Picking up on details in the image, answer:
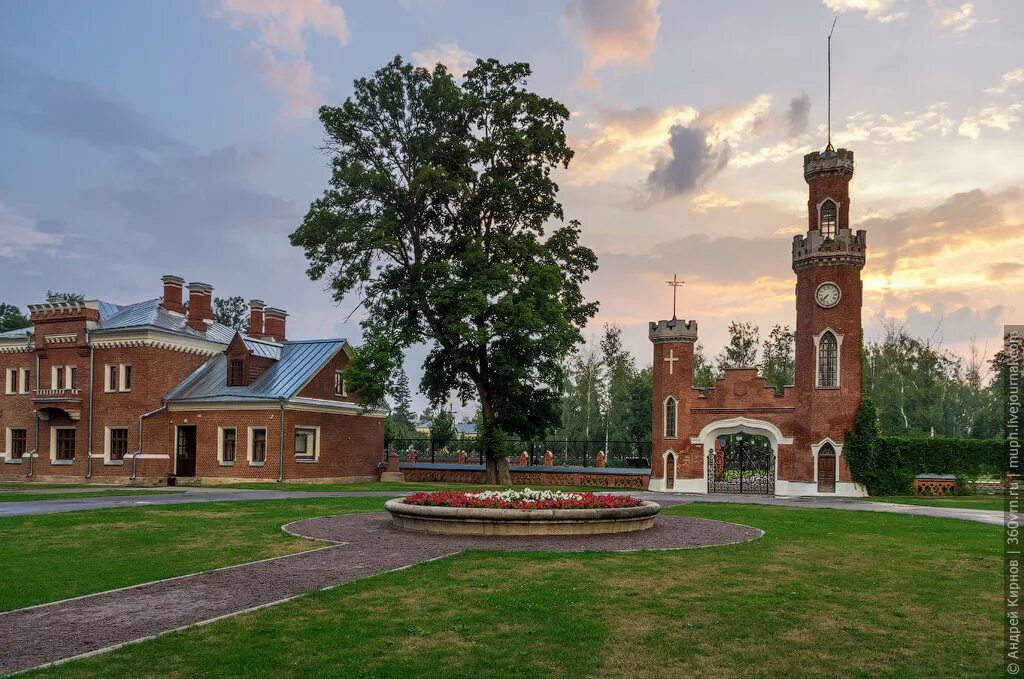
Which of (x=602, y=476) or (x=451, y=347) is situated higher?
(x=451, y=347)

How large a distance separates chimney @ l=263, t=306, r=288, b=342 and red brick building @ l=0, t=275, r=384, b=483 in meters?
3.41

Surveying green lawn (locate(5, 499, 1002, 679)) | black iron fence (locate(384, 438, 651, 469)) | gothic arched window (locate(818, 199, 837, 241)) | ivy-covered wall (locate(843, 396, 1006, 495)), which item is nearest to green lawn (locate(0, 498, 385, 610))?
green lawn (locate(5, 499, 1002, 679))

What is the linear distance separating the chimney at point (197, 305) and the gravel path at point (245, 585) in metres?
31.1

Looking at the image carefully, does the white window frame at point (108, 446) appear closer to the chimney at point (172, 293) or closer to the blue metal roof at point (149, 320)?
the blue metal roof at point (149, 320)

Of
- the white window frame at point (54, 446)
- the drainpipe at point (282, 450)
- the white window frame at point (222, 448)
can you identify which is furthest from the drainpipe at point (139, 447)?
the drainpipe at point (282, 450)

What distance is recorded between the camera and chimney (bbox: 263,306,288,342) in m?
49.7

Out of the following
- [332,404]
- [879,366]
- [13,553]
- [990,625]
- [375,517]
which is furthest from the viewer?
[879,366]

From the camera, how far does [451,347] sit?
37.0 metres

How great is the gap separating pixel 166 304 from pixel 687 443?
29543mm

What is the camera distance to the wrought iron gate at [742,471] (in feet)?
128

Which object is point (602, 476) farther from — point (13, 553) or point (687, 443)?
point (13, 553)

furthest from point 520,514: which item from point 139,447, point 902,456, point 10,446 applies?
point 10,446

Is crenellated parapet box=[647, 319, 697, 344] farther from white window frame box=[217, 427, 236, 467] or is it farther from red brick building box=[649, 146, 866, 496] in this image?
white window frame box=[217, 427, 236, 467]

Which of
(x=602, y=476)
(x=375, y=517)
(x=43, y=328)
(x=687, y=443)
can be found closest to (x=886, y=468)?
(x=687, y=443)
